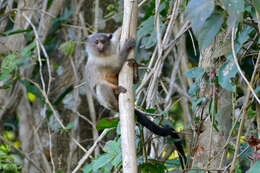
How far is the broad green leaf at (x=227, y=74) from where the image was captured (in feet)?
8.59

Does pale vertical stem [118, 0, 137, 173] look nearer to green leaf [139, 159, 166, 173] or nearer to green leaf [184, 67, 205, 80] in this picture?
green leaf [184, 67, 205, 80]

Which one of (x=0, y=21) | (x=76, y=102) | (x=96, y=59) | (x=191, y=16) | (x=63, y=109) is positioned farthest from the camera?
(x=63, y=109)

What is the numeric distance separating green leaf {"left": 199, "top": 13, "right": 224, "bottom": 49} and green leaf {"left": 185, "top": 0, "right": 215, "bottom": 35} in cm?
21

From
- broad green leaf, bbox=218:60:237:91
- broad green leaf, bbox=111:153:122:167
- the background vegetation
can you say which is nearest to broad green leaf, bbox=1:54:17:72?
the background vegetation

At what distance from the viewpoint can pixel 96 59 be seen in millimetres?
4363

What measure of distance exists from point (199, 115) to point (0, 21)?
357 cm

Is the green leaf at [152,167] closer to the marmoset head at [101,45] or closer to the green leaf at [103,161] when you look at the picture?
the green leaf at [103,161]

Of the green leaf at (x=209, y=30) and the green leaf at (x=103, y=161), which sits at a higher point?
the green leaf at (x=209, y=30)

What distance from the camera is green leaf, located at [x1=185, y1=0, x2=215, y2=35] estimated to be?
74.4 inches

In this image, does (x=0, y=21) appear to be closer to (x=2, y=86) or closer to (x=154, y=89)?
(x=2, y=86)

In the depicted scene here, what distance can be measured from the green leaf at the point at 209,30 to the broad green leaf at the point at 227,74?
0.55 m

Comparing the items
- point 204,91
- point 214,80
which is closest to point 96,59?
Answer: point 204,91

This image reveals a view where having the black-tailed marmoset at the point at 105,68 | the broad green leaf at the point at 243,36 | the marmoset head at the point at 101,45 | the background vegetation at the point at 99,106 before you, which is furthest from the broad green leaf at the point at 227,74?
the marmoset head at the point at 101,45

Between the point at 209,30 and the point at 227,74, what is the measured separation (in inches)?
23.6
